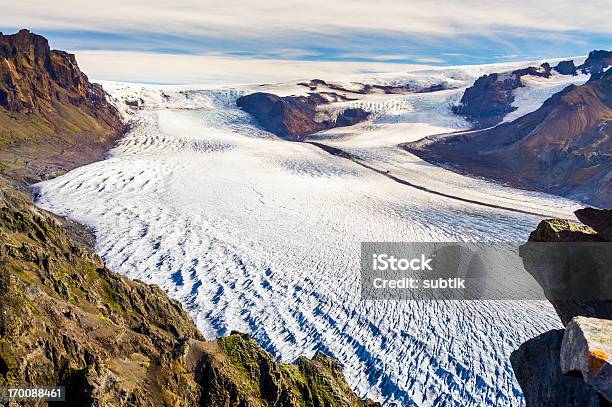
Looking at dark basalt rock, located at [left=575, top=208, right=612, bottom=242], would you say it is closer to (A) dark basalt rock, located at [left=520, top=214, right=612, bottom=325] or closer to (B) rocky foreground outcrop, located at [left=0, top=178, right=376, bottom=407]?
(A) dark basalt rock, located at [left=520, top=214, right=612, bottom=325]

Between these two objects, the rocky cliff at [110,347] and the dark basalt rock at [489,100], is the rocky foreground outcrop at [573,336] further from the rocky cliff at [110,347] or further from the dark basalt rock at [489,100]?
the dark basalt rock at [489,100]

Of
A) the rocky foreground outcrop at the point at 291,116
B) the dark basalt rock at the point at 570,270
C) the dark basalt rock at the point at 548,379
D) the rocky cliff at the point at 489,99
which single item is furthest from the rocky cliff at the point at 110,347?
the rocky cliff at the point at 489,99

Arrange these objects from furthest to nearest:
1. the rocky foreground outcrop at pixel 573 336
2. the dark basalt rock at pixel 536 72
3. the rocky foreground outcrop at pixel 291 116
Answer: the dark basalt rock at pixel 536 72, the rocky foreground outcrop at pixel 291 116, the rocky foreground outcrop at pixel 573 336

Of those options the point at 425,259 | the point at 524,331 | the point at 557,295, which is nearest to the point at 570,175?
the point at 425,259

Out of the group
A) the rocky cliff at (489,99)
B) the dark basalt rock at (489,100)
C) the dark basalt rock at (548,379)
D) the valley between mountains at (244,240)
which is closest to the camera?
the dark basalt rock at (548,379)

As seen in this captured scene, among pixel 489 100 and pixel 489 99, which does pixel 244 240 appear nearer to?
pixel 489 100
